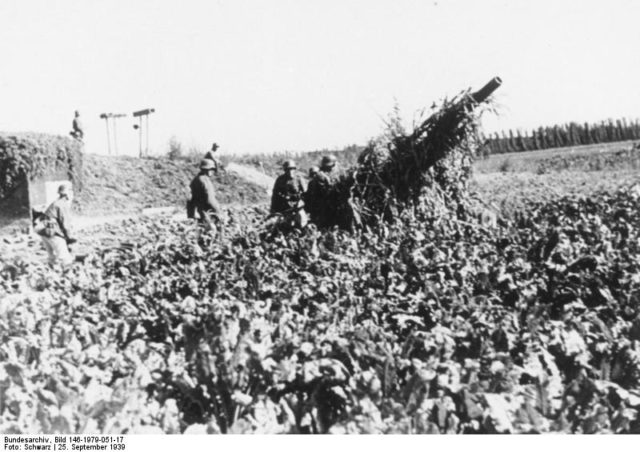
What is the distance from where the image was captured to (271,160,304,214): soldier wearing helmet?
29.8ft

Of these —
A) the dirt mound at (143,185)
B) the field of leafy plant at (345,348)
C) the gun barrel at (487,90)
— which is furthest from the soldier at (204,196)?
the dirt mound at (143,185)

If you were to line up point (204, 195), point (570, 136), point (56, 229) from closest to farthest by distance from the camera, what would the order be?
point (56, 229)
point (204, 195)
point (570, 136)

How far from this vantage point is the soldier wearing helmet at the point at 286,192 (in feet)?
29.8

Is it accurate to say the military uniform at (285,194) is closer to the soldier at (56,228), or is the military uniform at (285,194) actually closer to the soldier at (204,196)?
the soldier at (204,196)

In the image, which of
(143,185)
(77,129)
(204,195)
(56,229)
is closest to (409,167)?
(204,195)

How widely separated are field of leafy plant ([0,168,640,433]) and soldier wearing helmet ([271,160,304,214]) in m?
3.26

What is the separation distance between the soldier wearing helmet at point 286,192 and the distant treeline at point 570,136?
36.6 m

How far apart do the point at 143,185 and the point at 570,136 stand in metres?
33.6

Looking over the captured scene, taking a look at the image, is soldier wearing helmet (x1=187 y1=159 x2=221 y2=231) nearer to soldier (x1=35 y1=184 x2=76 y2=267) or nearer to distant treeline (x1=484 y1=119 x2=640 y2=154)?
soldier (x1=35 y1=184 x2=76 y2=267)

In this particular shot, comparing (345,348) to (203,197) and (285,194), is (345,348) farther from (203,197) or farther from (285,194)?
(203,197)

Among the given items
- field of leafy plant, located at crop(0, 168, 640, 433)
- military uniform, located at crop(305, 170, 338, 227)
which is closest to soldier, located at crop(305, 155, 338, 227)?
military uniform, located at crop(305, 170, 338, 227)

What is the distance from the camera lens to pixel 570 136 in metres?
45.2

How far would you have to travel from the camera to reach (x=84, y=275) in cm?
632

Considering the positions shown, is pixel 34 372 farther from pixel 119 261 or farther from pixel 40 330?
pixel 119 261
